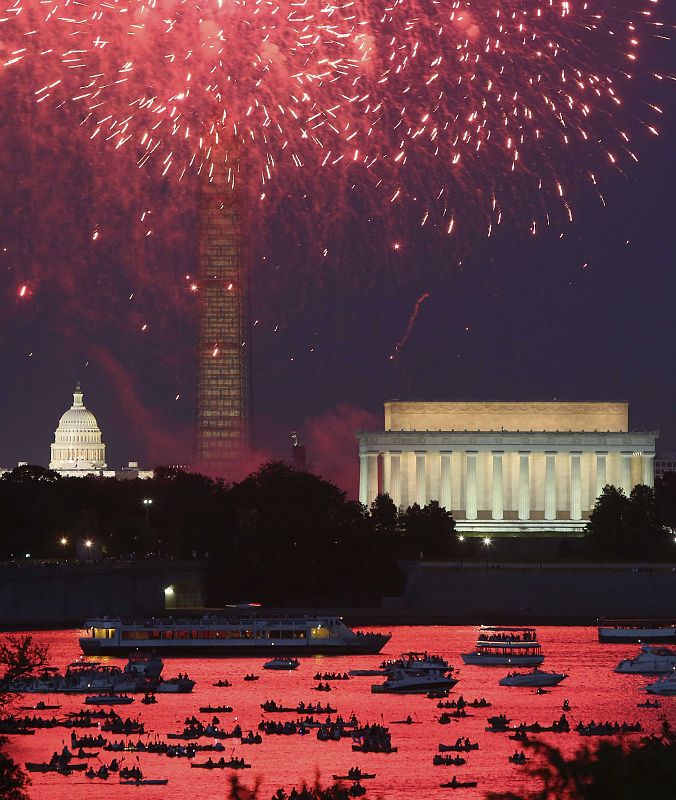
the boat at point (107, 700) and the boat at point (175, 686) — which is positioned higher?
the boat at point (175, 686)

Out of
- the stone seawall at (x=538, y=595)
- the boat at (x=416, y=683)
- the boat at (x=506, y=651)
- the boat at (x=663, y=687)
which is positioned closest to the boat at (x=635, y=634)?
the boat at (x=506, y=651)

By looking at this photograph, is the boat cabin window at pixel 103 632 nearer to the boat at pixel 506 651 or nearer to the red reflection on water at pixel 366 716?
the red reflection on water at pixel 366 716

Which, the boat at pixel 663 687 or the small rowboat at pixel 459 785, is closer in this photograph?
the small rowboat at pixel 459 785

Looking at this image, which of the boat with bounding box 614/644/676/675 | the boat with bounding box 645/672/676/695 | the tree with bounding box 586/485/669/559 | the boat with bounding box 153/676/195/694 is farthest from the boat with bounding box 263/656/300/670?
the tree with bounding box 586/485/669/559

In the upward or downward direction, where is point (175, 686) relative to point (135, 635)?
downward

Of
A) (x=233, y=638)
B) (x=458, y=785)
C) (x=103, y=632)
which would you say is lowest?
(x=458, y=785)

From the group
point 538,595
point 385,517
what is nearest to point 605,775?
point 538,595

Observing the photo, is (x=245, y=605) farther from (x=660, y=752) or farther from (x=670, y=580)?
(x=660, y=752)

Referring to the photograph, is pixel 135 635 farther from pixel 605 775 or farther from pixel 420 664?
pixel 605 775
